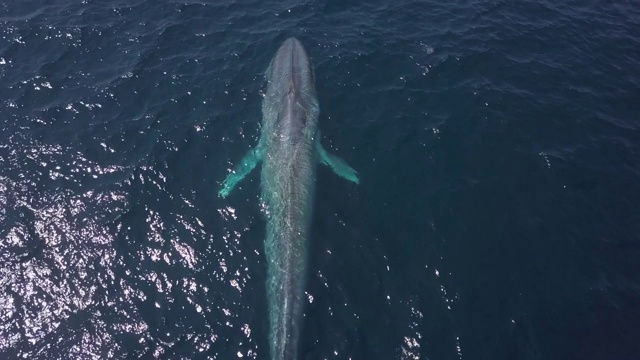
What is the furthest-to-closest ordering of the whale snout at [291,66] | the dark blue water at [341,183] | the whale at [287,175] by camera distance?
the whale snout at [291,66] < the dark blue water at [341,183] < the whale at [287,175]

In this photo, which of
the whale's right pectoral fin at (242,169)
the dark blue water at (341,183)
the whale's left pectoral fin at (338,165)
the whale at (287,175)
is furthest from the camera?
the whale's left pectoral fin at (338,165)

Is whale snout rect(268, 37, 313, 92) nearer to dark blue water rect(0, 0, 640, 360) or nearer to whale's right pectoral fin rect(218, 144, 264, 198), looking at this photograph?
dark blue water rect(0, 0, 640, 360)

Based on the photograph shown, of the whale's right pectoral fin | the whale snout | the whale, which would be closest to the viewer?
the whale

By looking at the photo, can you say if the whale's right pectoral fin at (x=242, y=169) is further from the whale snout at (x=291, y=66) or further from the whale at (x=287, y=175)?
the whale snout at (x=291, y=66)

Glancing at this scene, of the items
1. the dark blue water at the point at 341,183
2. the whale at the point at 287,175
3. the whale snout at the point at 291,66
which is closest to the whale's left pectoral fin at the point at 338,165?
the whale at the point at 287,175

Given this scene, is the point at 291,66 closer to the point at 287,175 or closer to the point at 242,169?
the point at 242,169

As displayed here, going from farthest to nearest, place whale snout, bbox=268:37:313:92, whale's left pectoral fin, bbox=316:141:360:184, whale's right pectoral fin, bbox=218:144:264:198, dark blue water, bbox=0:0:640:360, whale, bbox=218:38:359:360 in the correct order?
whale snout, bbox=268:37:313:92 < whale's left pectoral fin, bbox=316:141:360:184 < whale's right pectoral fin, bbox=218:144:264:198 < dark blue water, bbox=0:0:640:360 < whale, bbox=218:38:359:360

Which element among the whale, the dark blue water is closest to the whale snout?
the whale
